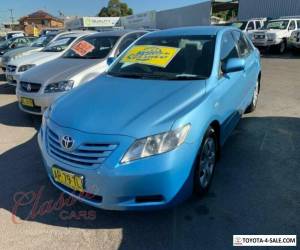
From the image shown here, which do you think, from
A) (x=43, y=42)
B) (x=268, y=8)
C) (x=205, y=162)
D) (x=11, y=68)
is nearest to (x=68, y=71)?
(x=11, y=68)

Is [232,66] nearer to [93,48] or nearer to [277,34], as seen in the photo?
[93,48]

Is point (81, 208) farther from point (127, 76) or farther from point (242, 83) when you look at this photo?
point (242, 83)

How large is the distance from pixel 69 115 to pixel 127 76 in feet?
3.57

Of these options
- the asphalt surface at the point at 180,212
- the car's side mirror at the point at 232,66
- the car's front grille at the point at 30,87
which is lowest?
the asphalt surface at the point at 180,212

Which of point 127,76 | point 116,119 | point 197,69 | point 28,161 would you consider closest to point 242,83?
point 197,69

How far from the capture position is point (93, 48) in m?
6.61

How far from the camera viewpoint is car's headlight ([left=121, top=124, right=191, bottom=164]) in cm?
243

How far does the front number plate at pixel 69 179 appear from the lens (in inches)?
101

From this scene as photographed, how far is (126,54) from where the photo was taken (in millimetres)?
4191

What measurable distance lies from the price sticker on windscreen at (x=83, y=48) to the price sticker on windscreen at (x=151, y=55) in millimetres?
2683

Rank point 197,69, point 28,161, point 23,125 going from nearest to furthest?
1. point 197,69
2. point 28,161
3. point 23,125

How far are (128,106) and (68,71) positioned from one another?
3175 millimetres

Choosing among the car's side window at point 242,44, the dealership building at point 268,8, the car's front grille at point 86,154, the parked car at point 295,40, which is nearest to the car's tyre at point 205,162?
the car's front grille at point 86,154

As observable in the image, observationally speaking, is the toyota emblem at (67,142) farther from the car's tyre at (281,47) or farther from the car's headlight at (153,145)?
the car's tyre at (281,47)
